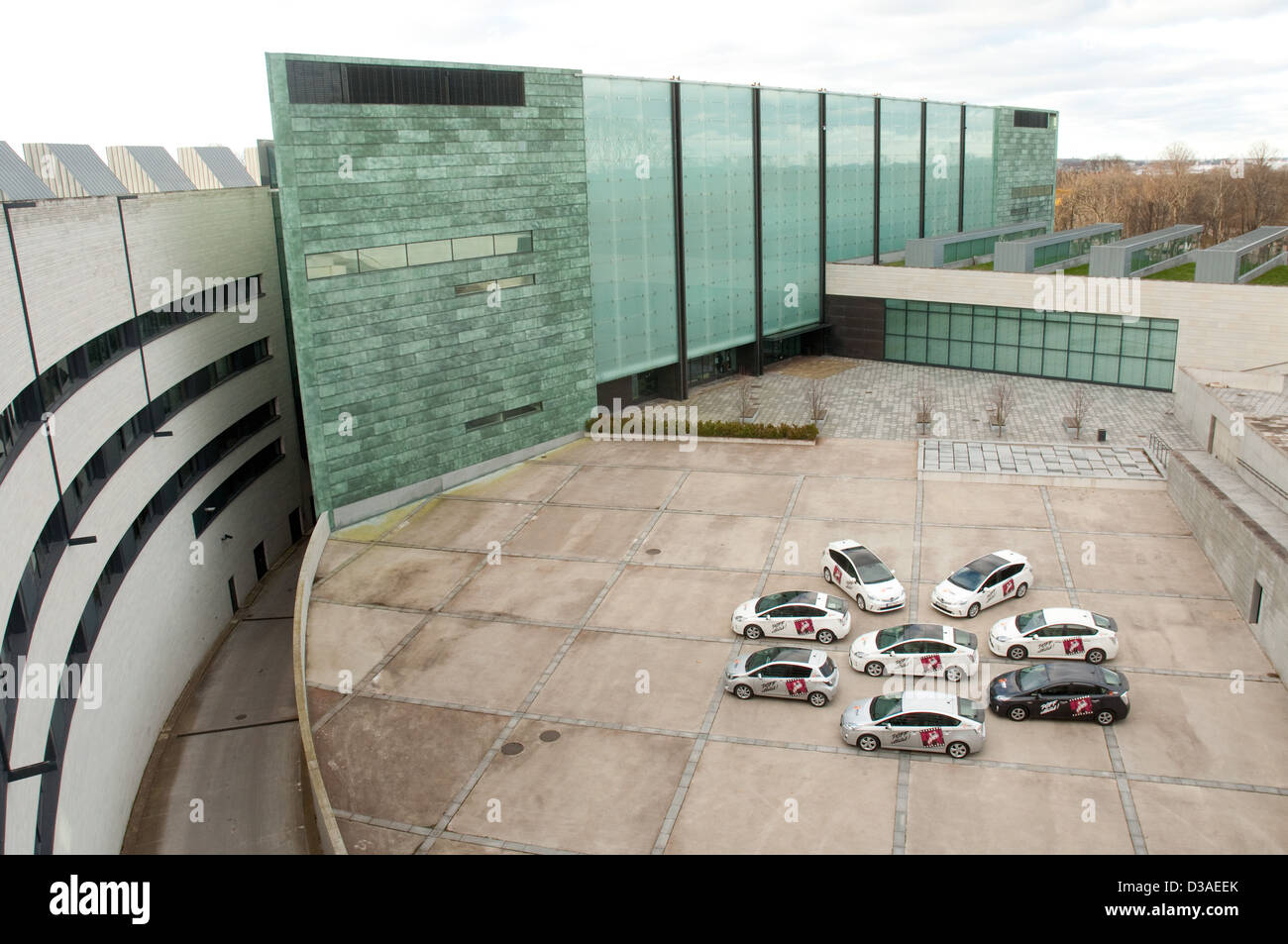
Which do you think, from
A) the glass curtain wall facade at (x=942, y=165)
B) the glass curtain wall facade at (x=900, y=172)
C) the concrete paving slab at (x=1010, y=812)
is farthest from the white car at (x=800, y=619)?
the glass curtain wall facade at (x=942, y=165)

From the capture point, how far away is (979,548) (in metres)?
29.0

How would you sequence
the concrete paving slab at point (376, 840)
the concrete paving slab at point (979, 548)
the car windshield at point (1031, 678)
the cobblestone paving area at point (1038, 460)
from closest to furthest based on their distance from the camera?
the concrete paving slab at point (376, 840) → the car windshield at point (1031, 678) → the concrete paving slab at point (979, 548) → the cobblestone paving area at point (1038, 460)

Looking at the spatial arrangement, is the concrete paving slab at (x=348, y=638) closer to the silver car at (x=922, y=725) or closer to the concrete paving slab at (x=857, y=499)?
the silver car at (x=922, y=725)

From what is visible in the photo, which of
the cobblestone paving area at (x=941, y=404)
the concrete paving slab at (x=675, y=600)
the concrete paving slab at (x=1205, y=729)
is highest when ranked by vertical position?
the cobblestone paving area at (x=941, y=404)

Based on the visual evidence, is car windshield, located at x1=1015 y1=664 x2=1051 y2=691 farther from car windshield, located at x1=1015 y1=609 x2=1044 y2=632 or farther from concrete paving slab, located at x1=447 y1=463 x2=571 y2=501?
concrete paving slab, located at x1=447 y1=463 x2=571 y2=501

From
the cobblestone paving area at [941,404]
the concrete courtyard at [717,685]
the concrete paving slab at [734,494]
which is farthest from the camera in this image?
the cobblestone paving area at [941,404]

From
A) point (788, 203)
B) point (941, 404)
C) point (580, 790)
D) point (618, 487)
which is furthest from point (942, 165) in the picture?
point (580, 790)

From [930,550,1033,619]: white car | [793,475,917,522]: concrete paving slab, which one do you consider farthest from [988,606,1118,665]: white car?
[793,475,917,522]: concrete paving slab

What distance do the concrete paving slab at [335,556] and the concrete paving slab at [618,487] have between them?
22.7 feet

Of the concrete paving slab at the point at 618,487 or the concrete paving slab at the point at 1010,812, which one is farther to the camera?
the concrete paving slab at the point at 618,487

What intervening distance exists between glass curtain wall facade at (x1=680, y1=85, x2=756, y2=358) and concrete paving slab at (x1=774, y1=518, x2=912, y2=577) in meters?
17.5

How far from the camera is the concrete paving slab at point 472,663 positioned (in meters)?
23.0
